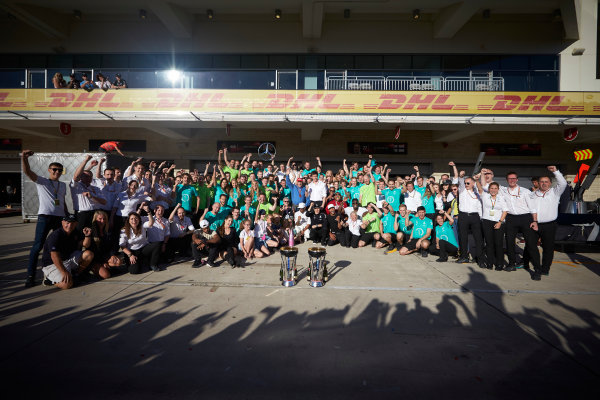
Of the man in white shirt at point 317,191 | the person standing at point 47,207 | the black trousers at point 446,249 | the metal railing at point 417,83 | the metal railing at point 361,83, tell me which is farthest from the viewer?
the metal railing at point 361,83

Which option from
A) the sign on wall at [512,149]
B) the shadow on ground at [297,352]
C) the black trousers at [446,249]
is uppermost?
the sign on wall at [512,149]

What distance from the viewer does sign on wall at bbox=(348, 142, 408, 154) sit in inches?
591

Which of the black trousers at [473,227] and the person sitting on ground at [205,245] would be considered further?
the black trousers at [473,227]

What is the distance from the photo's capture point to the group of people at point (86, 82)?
1224 centimetres

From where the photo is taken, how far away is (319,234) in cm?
800

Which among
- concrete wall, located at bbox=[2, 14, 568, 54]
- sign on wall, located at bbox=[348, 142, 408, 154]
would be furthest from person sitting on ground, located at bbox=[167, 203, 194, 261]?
concrete wall, located at bbox=[2, 14, 568, 54]

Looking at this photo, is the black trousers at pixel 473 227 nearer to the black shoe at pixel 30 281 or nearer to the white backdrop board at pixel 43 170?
the black shoe at pixel 30 281

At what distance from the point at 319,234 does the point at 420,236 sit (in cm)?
276

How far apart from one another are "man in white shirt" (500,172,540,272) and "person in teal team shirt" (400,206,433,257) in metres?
1.65

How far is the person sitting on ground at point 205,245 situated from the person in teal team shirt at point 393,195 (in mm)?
5387

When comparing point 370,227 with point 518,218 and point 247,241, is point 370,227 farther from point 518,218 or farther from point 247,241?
point 247,241

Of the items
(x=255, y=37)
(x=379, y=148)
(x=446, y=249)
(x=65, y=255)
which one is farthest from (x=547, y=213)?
(x=255, y=37)

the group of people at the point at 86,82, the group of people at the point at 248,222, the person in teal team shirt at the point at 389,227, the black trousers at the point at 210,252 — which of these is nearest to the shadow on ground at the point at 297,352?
the group of people at the point at 248,222

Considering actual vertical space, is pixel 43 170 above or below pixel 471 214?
above
